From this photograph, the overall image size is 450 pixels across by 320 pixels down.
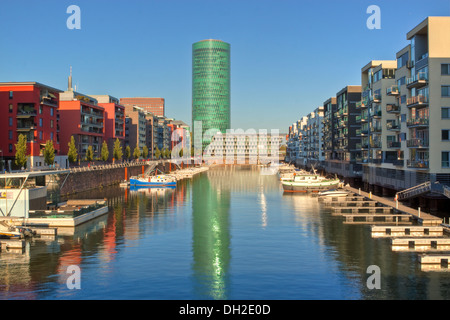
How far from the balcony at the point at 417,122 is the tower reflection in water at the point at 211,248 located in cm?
2976

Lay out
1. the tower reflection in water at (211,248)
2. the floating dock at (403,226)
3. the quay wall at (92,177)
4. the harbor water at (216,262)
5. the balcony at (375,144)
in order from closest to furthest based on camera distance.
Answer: the harbor water at (216,262) < the tower reflection in water at (211,248) < the floating dock at (403,226) < the balcony at (375,144) < the quay wall at (92,177)

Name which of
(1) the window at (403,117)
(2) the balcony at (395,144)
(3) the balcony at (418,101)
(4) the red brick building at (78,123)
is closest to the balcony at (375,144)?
(2) the balcony at (395,144)

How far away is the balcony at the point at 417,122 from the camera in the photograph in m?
64.2

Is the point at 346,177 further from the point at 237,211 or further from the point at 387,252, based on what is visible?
the point at 387,252

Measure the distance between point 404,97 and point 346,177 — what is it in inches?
1959

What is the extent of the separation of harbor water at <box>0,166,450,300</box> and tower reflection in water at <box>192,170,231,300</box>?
3.3 inches

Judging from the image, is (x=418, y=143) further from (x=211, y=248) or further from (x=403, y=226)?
(x=211, y=248)

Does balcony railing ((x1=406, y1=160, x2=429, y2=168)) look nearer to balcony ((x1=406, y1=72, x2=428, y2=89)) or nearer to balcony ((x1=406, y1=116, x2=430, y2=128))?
balcony ((x1=406, y1=116, x2=430, y2=128))

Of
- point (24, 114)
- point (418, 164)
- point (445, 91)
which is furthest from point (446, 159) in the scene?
point (24, 114)

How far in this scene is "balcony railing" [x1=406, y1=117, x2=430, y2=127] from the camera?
64206 millimetres

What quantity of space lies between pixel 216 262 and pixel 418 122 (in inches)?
1640

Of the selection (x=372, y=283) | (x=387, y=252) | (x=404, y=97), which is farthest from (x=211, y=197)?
(x=372, y=283)

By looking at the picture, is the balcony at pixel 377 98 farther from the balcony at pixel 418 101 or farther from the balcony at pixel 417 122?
the balcony at pixel 418 101
